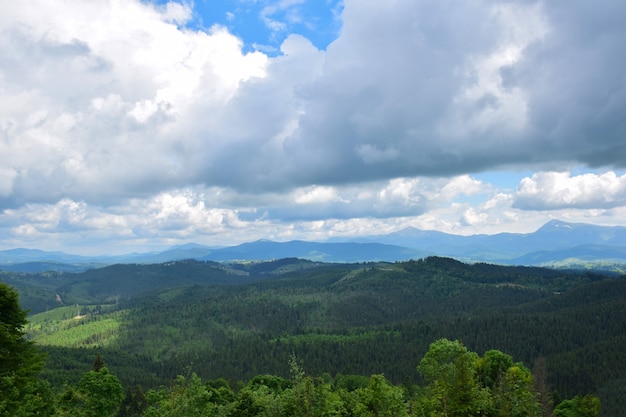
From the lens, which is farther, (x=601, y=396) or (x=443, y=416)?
(x=601, y=396)

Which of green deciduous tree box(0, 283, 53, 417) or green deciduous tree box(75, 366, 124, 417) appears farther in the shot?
green deciduous tree box(75, 366, 124, 417)

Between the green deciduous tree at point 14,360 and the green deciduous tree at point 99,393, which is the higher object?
the green deciduous tree at point 14,360

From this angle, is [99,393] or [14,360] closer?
[14,360]

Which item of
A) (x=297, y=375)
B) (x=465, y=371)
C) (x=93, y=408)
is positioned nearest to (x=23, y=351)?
(x=297, y=375)

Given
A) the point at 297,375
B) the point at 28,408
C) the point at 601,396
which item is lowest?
the point at 601,396

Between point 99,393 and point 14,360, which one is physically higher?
point 14,360

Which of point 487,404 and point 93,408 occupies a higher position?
point 487,404

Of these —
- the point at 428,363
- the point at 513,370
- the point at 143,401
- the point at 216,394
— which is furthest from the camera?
the point at 143,401

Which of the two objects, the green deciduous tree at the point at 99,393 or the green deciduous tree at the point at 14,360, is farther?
the green deciduous tree at the point at 99,393

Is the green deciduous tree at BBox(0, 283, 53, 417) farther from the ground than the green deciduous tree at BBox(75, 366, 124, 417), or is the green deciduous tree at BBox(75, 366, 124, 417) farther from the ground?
the green deciduous tree at BBox(0, 283, 53, 417)

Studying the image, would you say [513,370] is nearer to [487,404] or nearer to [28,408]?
[487,404]

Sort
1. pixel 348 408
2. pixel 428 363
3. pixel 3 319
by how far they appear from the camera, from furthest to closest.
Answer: pixel 428 363 → pixel 348 408 → pixel 3 319

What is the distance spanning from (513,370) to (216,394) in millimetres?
67214

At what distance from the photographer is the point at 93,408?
270 ft
